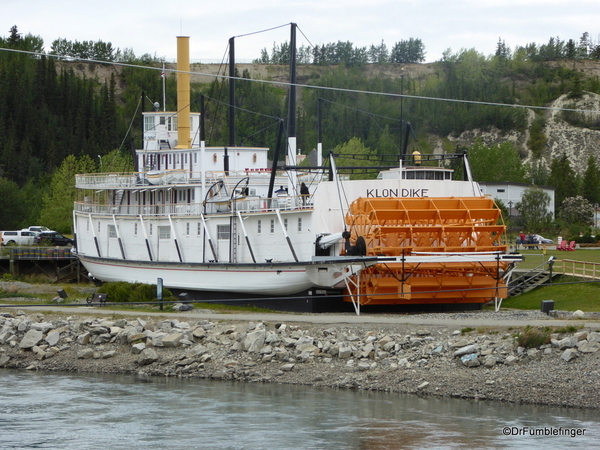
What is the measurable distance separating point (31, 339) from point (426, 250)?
12.8 meters

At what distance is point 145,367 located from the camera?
80.5ft

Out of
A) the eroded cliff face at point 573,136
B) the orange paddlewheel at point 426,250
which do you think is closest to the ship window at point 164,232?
the orange paddlewheel at point 426,250

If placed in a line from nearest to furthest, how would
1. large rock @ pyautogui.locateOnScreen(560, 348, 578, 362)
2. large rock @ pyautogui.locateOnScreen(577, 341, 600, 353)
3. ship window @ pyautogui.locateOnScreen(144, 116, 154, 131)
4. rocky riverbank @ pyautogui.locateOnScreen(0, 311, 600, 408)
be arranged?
rocky riverbank @ pyautogui.locateOnScreen(0, 311, 600, 408)
large rock @ pyautogui.locateOnScreen(560, 348, 578, 362)
large rock @ pyautogui.locateOnScreen(577, 341, 600, 353)
ship window @ pyautogui.locateOnScreen(144, 116, 154, 131)

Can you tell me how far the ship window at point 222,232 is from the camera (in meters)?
36.3

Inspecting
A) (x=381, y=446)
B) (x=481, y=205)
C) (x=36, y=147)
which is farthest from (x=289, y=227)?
(x=36, y=147)

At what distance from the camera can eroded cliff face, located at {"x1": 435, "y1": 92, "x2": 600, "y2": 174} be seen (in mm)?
119938

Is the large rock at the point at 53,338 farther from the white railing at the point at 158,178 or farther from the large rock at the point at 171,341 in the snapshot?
the white railing at the point at 158,178

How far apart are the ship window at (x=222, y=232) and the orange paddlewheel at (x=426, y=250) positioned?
5.63 m

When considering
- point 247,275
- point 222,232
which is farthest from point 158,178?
point 247,275

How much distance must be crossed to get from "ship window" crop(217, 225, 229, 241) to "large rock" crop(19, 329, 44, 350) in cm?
1079

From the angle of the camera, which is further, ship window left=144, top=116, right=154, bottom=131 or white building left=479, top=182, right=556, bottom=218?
white building left=479, top=182, right=556, bottom=218

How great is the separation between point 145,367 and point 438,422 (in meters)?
8.83

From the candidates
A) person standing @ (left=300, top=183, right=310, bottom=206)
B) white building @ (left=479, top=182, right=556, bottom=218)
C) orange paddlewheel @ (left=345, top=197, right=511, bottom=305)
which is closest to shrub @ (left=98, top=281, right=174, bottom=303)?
person standing @ (left=300, top=183, right=310, bottom=206)

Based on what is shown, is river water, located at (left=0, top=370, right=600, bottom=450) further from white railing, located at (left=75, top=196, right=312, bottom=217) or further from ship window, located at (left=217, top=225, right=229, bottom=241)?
ship window, located at (left=217, top=225, right=229, bottom=241)
